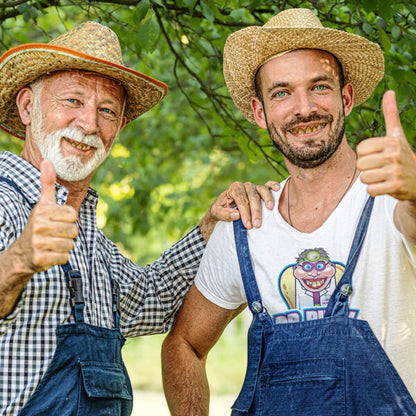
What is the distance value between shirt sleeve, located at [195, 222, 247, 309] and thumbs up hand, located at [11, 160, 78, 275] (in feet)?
2.95

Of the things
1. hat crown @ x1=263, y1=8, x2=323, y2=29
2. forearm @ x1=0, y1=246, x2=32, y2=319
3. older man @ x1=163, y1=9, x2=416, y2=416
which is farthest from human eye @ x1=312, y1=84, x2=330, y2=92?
forearm @ x1=0, y1=246, x2=32, y2=319

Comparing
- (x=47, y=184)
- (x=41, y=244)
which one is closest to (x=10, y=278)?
(x=41, y=244)

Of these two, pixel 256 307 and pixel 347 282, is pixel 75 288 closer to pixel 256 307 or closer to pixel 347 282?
pixel 256 307

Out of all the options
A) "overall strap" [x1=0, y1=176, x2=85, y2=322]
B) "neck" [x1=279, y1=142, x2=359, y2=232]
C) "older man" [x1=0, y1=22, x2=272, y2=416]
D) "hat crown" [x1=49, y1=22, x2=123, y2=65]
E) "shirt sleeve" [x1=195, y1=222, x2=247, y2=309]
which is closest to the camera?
"older man" [x1=0, y1=22, x2=272, y2=416]

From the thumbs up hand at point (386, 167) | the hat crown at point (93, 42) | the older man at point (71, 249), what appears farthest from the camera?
the hat crown at point (93, 42)

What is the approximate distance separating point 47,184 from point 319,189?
3.83 feet

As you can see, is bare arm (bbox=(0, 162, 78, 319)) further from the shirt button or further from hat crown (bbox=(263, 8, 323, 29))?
hat crown (bbox=(263, 8, 323, 29))

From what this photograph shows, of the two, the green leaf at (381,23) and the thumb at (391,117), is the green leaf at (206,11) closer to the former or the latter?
the green leaf at (381,23)

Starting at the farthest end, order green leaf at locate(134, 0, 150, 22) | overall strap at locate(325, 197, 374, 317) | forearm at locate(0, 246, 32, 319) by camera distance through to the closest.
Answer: green leaf at locate(134, 0, 150, 22) < overall strap at locate(325, 197, 374, 317) < forearm at locate(0, 246, 32, 319)

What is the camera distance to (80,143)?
9.36 ft

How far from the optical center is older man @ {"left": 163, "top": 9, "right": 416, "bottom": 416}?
2.28m

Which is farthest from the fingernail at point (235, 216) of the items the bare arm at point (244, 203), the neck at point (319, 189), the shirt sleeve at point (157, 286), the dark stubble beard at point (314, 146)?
the shirt sleeve at point (157, 286)

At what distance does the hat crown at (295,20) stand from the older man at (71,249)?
65cm

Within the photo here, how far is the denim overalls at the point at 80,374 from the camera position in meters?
2.44
